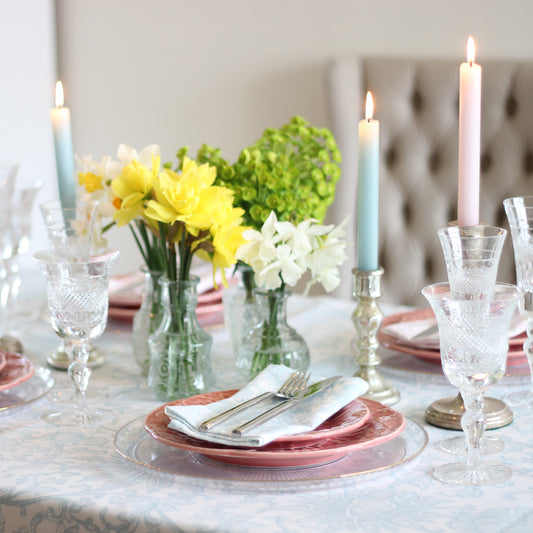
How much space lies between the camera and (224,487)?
0.75 m

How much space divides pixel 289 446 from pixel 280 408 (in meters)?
0.07

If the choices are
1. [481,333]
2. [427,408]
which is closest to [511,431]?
[427,408]

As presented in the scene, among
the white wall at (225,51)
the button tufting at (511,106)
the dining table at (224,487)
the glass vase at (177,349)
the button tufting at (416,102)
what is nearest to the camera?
the dining table at (224,487)

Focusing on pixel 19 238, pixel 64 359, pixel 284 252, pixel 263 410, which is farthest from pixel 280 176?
pixel 19 238

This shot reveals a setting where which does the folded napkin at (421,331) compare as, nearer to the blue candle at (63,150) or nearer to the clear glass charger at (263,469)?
the clear glass charger at (263,469)

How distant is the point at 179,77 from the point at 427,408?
2.14 meters

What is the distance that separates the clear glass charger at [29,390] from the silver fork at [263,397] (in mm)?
308

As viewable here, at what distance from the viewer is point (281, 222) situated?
0.98 metres

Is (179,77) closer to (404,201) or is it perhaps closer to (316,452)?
(404,201)

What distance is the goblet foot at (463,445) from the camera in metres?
0.84

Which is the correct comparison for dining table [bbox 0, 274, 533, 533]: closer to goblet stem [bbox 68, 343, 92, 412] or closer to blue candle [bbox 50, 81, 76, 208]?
goblet stem [bbox 68, 343, 92, 412]

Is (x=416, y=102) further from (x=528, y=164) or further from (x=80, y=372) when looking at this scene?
(x=80, y=372)

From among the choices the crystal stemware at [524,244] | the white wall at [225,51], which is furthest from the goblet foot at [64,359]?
the white wall at [225,51]

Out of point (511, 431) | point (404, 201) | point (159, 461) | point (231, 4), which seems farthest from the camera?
point (231, 4)
